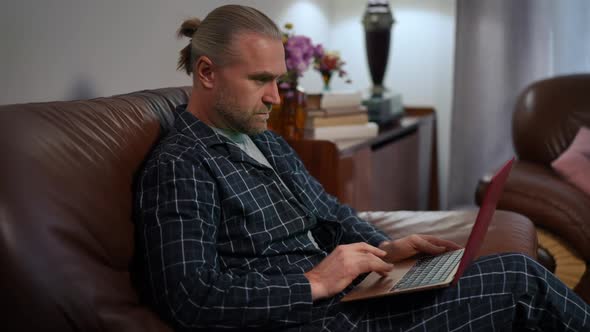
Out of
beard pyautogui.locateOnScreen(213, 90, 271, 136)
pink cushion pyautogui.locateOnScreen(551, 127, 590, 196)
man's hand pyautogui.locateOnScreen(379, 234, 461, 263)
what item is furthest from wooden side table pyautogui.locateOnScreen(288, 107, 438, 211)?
beard pyautogui.locateOnScreen(213, 90, 271, 136)

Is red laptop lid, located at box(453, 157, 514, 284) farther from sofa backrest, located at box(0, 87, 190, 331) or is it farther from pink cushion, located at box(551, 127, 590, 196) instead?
pink cushion, located at box(551, 127, 590, 196)

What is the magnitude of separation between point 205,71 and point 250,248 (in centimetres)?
37

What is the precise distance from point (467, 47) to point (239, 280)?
7.93 ft

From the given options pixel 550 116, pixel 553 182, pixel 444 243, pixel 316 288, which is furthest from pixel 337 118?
pixel 316 288

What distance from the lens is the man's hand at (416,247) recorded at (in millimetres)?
1541

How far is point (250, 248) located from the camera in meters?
1.38

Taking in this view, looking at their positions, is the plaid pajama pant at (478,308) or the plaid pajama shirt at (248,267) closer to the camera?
the plaid pajama shirt at (248,267)

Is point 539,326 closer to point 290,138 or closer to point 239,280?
point 239,280

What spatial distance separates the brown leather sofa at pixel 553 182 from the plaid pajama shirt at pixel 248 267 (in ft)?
3.28

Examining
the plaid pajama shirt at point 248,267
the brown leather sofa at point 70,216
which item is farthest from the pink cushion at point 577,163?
the brown leather sofa at point 70,216

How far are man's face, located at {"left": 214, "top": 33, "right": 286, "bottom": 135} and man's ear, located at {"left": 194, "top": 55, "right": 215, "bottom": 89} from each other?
17 millimetres

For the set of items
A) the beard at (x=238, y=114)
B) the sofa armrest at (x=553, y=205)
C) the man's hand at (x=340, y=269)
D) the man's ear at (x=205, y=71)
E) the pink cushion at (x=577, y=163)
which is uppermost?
the man's ear at (x=205, y=71)

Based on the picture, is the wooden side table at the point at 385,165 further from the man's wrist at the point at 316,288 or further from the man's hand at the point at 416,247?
the man's wrist at the point at 316,288

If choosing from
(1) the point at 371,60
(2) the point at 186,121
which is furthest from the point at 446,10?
(2) the point at 186,121
